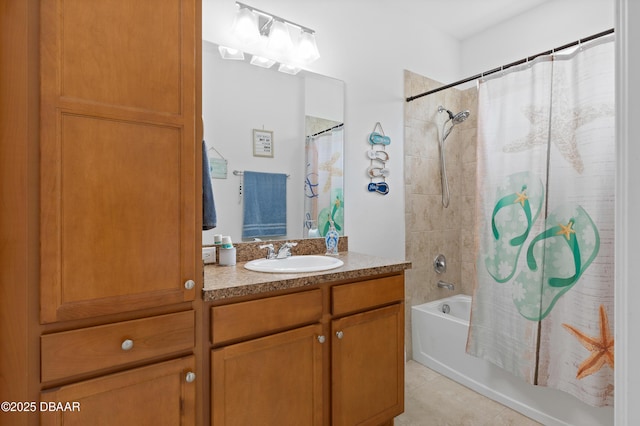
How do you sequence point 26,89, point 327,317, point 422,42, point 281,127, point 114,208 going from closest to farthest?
point 26,89
point 114,208
point 327,317
point 281,127
point 422,42

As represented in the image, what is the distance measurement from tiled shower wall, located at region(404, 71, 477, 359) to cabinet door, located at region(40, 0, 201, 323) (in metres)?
1.84

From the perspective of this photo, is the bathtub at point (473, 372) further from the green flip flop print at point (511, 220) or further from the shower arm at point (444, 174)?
the shower arm at point (444, 174)

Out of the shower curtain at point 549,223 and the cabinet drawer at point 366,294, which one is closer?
the cabinet drawer at point 366,294

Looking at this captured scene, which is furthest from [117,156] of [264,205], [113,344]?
[264,205]

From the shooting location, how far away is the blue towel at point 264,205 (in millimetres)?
1842

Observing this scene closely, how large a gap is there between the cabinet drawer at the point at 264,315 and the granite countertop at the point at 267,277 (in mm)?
48

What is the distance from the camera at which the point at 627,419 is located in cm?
42

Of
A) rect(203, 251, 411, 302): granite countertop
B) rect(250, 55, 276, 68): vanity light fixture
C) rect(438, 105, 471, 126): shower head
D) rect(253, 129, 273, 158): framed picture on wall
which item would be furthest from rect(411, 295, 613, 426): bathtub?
rect(250, 55, 276, 68): vanity light fixture

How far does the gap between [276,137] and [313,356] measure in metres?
1.20

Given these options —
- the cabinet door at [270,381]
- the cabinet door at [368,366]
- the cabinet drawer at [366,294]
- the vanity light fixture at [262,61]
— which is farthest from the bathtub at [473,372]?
the vanity light fixture at [262,61]

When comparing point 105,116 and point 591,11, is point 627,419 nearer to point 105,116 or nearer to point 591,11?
point 105,116

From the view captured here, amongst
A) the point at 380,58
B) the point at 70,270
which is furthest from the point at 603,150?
the point at 70,270

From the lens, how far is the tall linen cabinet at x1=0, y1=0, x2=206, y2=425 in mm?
926

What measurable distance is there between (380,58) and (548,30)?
1.27 m
